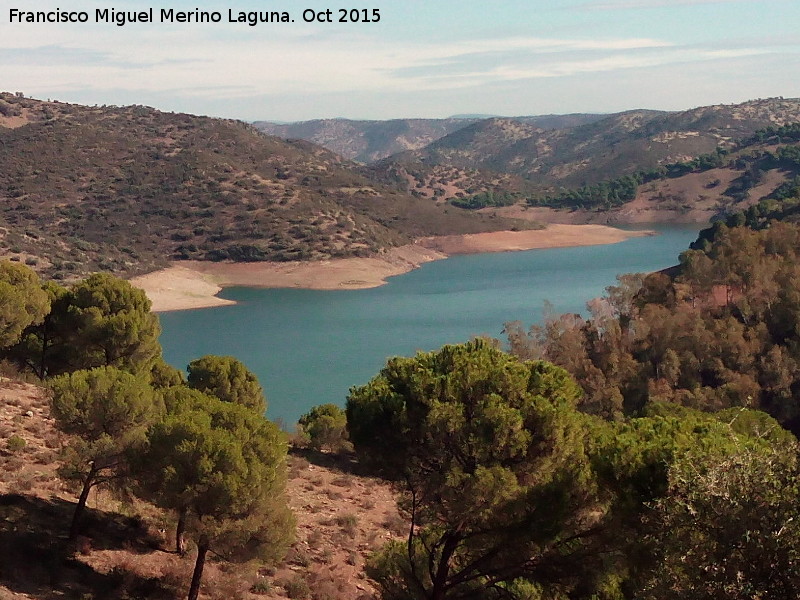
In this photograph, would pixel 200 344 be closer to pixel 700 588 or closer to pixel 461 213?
pixel 700 588

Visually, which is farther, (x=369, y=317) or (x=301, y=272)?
(x=301, y=272)

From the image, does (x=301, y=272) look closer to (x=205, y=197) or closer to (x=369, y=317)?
(x=369, y=317)

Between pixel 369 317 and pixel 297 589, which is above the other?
pixel 297 589

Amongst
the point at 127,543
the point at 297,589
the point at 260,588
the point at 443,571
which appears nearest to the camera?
the point at 443,571

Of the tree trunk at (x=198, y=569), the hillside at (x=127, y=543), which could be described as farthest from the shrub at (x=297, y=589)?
the tree trunk at (x=198, y=569)

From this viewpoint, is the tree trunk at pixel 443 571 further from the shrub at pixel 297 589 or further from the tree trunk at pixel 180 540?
the tree trunk at pixel 180 540

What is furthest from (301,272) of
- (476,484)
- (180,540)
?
(476,484)

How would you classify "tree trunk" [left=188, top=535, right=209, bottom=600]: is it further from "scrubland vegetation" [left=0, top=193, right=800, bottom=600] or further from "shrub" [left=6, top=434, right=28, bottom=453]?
"shrub" [left=6, top=434, right=28, bottom=453]

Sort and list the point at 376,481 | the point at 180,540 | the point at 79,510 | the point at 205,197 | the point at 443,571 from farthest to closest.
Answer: the point at 205,197 < the point at 376,481 < the point at 180,540 < the point at 79,510 < the point at 443,571
